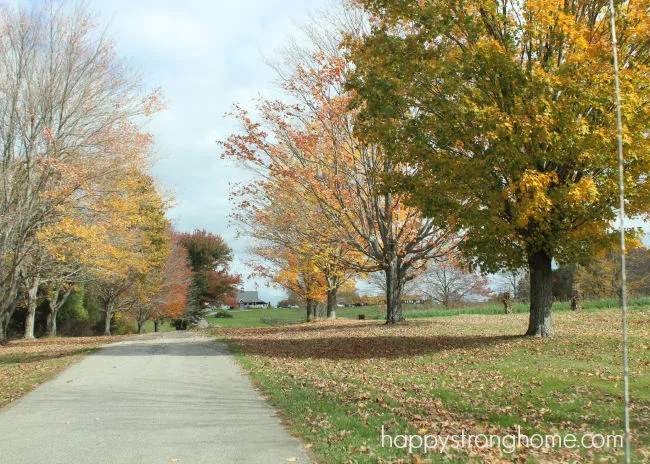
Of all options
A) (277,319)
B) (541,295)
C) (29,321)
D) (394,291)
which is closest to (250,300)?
(277,319)

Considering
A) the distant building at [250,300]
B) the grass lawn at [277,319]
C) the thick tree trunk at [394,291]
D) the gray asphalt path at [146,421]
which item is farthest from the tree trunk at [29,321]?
the distant building at [250,300]

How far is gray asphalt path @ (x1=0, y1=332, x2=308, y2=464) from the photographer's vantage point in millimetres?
5312

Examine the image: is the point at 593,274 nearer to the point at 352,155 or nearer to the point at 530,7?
the point at 352,155

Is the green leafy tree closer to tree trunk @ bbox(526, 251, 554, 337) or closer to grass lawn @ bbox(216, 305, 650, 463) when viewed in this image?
tree trunk @ bbox(526, 251, 554, 337)

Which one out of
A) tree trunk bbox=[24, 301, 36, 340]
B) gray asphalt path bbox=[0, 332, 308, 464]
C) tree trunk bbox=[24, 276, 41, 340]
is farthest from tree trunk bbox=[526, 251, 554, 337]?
tree trunk bbox=[24, 301, 36, 340]

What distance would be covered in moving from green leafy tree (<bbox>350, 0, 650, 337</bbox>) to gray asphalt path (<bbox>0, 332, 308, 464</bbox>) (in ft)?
20.8

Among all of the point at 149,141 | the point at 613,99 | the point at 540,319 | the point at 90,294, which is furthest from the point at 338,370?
the point at 90,294

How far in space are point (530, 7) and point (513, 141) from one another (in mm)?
2760

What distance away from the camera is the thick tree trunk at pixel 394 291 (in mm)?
19281

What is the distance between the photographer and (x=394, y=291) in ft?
65.3

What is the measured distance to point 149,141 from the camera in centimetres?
1892

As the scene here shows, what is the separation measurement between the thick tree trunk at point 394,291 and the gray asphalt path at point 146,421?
30.4ft

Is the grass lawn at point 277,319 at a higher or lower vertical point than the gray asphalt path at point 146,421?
lower

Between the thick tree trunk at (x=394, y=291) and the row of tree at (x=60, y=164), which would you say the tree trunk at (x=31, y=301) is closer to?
the row of tree at (x=60, y=164)
